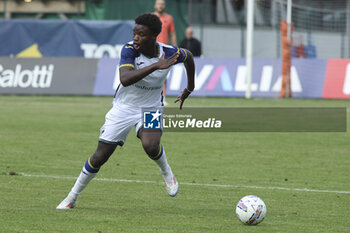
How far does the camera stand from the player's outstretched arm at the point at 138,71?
23.0 feet

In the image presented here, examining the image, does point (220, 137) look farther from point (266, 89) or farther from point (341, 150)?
point (266, 89)

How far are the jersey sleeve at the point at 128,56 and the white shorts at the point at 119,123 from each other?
0.55 meters

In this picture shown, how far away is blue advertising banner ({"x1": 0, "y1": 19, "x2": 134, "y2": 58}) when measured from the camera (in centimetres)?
3039

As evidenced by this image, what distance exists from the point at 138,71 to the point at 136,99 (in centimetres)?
66

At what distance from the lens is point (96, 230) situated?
6.54 metres

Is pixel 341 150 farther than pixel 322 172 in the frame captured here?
Yes

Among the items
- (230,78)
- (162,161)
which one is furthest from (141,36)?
(230,78)

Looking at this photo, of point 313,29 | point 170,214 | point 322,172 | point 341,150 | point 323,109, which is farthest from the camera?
point 313,29

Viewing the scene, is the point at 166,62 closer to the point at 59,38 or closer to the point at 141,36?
the point at 141,36

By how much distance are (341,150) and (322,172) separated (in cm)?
256

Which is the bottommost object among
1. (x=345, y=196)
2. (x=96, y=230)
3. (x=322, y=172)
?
(x=322, y=172)

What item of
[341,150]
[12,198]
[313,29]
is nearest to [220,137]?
[341,150]

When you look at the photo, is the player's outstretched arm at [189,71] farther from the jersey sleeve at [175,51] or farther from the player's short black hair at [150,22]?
the player's short black hair at [150,22]

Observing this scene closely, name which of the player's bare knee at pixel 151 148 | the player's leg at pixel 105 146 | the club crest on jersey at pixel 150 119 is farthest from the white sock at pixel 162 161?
the player's leg at pixel 105 146
